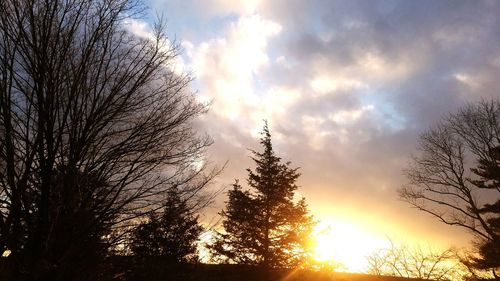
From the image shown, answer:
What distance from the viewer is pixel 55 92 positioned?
3.95 m

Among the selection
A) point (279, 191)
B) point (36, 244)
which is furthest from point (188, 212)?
point (279, 191)

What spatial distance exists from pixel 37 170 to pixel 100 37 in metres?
1.88

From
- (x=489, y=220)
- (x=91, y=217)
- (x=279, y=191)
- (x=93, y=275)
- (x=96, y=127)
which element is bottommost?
(x=93, y=275)

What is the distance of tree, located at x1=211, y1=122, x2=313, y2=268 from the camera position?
2125 cm

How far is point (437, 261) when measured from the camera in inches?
1112

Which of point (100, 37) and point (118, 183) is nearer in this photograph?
point (118, 183)

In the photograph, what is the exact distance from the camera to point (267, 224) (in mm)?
22031

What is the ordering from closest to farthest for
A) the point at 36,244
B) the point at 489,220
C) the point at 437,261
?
the point at 36,244
the point at 489,220
the point at 437,261

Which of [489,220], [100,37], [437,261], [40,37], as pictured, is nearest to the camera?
[40,37]

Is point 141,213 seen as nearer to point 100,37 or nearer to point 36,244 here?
point 36,244

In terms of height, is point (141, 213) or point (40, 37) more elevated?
point (40, 37)

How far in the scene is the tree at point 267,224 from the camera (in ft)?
69.7

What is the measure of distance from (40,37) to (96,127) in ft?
3.73

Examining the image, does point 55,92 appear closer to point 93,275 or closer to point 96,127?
point 96,127
